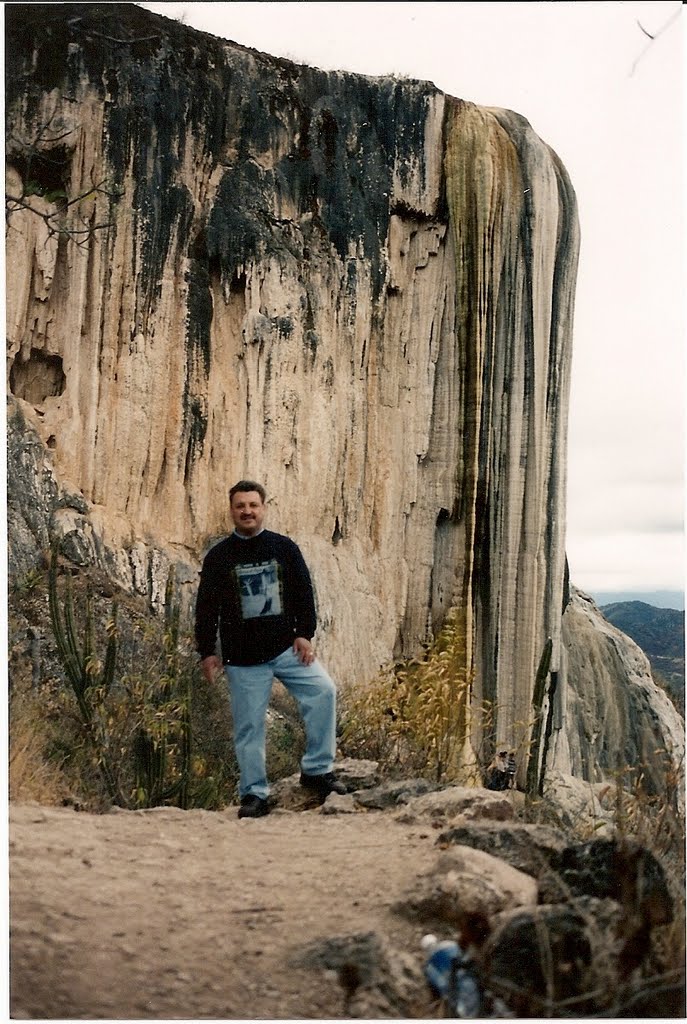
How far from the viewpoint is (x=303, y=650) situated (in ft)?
18.4

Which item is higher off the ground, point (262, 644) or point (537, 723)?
point (262, 644)

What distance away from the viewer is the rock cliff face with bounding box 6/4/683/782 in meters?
6.06

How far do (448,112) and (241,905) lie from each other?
4.82 meters

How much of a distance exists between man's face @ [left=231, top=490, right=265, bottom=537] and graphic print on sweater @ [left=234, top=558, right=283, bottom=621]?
8.2 inches

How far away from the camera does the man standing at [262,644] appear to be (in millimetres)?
5535

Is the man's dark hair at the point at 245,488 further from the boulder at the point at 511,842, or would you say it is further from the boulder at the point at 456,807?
the boulder at the point at 511,842

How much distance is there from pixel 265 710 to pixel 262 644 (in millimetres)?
351

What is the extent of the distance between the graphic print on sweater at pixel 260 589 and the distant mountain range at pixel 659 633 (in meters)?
2.38

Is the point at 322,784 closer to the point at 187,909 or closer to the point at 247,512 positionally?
the point at 187,909

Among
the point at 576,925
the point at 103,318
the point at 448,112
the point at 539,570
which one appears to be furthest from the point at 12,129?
the point at 576,925

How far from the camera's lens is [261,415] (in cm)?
623

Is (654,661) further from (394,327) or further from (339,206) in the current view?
(339,206)

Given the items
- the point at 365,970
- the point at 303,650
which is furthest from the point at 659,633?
the point at 365,970

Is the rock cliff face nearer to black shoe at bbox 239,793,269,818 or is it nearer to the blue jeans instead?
the blue jeans
